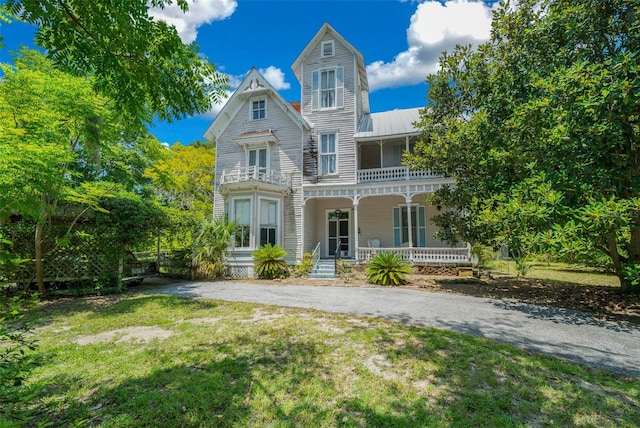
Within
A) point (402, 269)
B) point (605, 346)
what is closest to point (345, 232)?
point (402, 269)

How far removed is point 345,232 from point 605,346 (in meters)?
12.7

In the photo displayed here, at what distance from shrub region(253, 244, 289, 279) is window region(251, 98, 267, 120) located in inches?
318

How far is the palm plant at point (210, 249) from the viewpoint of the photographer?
43.0 ft

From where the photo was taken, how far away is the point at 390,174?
50.9 feet

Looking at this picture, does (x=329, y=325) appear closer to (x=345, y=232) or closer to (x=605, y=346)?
(x=605, y=346)

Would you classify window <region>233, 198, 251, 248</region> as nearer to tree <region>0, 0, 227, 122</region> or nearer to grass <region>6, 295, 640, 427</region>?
grass <region>6, 295, 640, 427</region>

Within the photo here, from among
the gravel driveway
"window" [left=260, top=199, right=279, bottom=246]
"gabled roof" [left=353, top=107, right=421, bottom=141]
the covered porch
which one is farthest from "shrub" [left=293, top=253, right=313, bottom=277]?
"gabled roof" [left=353, top=107, right=421, bottom=141]

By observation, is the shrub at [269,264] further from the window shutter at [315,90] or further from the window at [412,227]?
the window shutter at [315,90]

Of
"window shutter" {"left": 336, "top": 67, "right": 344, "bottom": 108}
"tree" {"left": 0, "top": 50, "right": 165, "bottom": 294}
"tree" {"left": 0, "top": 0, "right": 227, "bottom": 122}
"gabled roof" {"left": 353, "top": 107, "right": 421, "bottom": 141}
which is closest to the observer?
"tree" {"left": 0, "top": 0, "right": 227, "bottom": 122}

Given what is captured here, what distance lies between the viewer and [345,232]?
56.3 ft

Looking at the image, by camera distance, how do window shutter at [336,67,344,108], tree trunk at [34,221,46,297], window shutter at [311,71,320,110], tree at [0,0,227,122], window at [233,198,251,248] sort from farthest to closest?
1. window shutter at [311,71,320,110]
2. window shutter at [336,67,344,108]
3. window at [233,198,251,248]
4. tree trunk at [34,221,46,297]
5. tree at [0,0,227,122]

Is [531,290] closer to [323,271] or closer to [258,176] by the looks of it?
[323,271]

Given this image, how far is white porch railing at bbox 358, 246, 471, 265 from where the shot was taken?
13.2 m

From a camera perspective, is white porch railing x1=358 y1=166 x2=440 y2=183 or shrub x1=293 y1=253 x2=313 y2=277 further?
white porch railing x1=358 y1=166 x2=440 y2=183
